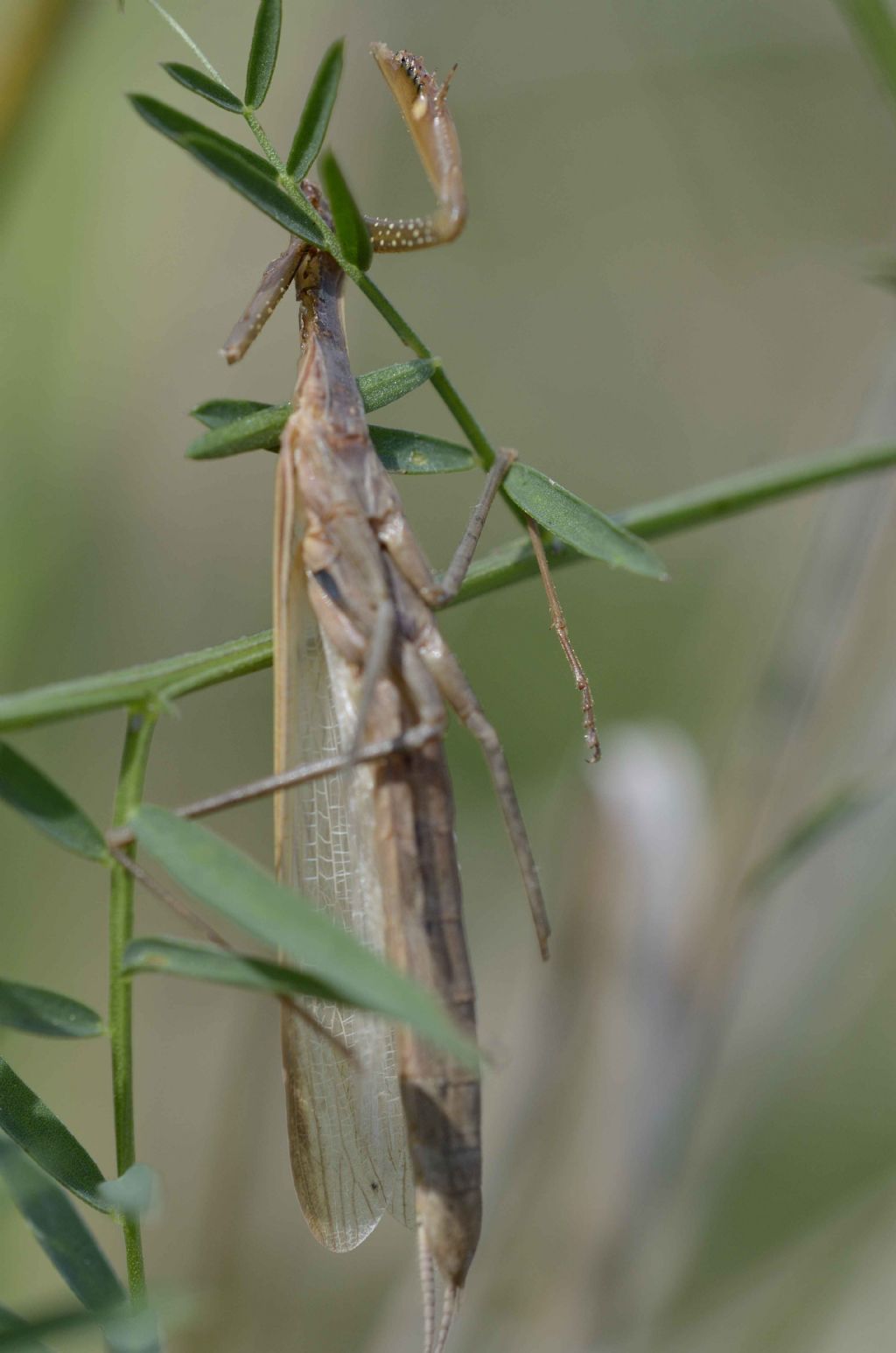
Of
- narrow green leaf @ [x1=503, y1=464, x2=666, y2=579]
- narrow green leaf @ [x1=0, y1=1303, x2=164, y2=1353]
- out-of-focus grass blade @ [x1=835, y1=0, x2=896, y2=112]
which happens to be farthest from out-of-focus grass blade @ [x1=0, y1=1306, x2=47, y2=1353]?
out-of-focus grass blade @ [x1=835, y1=0, x2=896, y2=112]

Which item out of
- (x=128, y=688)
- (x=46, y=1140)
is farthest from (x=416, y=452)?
(x=46, y=1140)

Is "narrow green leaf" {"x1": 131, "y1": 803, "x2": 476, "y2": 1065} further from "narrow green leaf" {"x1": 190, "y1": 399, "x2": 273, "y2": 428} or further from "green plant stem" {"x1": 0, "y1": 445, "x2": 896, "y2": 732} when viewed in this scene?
"narrow green leaf" {"x1": 190, "y1": 399, "x2": 273, "y2": 428}

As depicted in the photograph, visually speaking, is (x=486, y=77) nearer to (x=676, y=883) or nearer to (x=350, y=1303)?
(x=676, y=883)

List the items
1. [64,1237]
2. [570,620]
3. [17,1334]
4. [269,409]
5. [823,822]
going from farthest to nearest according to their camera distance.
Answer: [570,620] → [823,822] → [269,409] → [64,1237] → [17,1334]

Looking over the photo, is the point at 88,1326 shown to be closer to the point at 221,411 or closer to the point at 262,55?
the point at 221,411

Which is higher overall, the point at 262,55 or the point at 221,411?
the point at 262,55

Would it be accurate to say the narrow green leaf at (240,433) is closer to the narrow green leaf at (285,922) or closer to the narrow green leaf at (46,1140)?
the narrow green leaf at (285,922)

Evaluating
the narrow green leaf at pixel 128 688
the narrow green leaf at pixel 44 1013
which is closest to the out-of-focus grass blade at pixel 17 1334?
the narrow green leaf at pixel 44 1013
